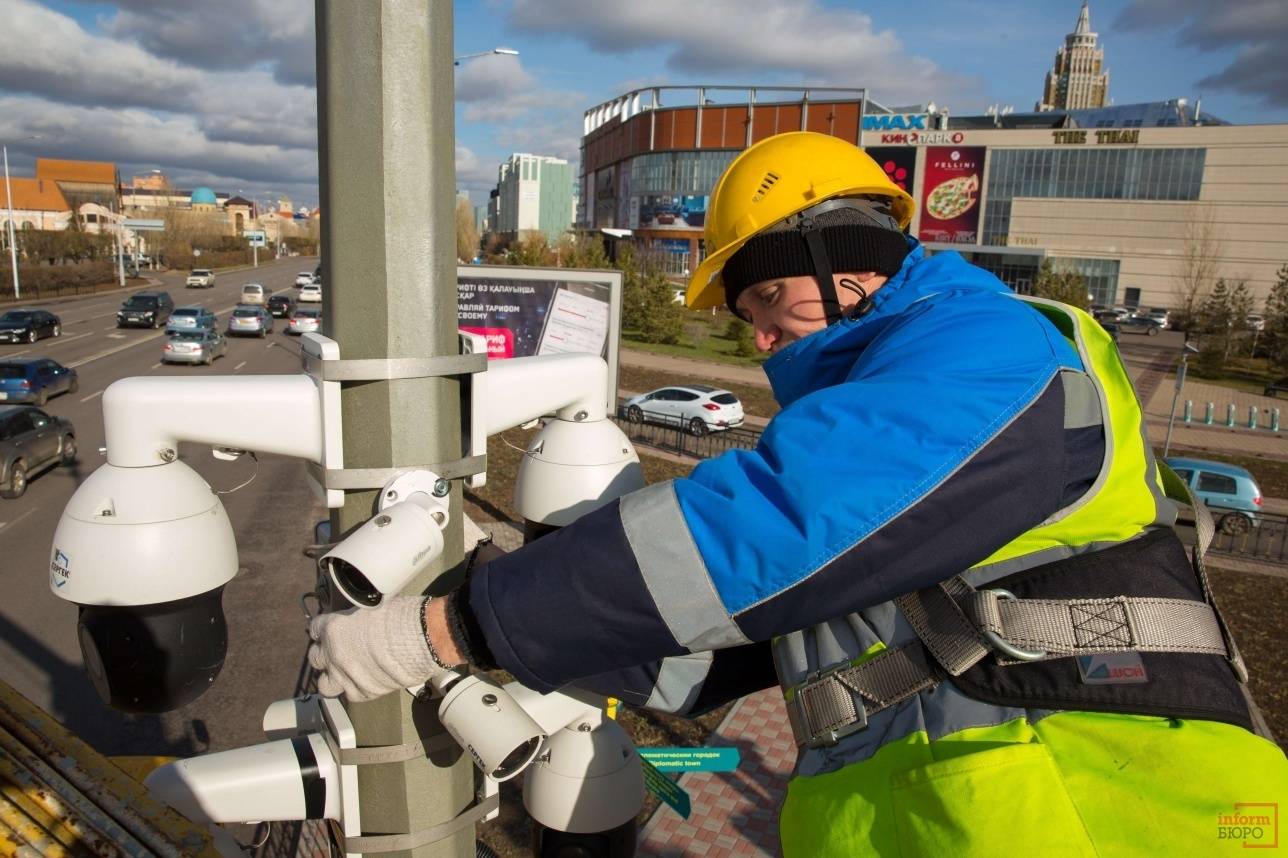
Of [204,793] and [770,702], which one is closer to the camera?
[204,793]

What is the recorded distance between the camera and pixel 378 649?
1.53m

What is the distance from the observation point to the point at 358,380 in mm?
1698

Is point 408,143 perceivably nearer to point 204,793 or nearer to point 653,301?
point 204,793

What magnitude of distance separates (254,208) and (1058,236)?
138m

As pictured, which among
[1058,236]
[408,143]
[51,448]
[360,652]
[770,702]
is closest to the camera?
[360,652]

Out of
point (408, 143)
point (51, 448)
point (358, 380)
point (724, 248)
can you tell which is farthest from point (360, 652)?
point (51, 448)

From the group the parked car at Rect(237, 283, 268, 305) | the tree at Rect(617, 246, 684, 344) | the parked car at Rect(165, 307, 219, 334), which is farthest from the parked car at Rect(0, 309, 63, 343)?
the tree at Rect(617, 246, 684, 344)

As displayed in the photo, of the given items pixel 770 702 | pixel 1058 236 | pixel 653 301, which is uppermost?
pixel 1058 236

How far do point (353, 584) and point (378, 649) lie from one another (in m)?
0.14

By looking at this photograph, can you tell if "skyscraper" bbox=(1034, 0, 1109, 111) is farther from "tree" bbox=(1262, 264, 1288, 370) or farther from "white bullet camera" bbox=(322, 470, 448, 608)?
"white bullet camera" bbox=(322, 470, 448, 608)

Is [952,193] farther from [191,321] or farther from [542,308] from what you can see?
[542,308]

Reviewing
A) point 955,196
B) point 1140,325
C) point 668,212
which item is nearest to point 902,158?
point 955,196

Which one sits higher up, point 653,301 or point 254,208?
point 254,208

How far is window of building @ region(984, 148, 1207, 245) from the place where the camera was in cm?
6581
